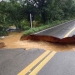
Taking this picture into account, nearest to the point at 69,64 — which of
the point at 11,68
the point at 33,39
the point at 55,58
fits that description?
the point at 55,58

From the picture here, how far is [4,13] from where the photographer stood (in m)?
18.8

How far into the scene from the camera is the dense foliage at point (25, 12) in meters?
18.4

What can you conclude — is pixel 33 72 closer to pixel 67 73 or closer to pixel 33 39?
pixel 67 73

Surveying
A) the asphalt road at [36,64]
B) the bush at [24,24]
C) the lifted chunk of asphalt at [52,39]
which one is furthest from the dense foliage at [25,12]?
the asphalt road at [36,64]

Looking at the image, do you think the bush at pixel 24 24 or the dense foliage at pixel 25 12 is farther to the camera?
the bush at pixel 24 24

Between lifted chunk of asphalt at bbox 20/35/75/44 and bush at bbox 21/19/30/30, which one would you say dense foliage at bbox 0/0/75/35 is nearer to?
bush at bbox 21/19/30/30

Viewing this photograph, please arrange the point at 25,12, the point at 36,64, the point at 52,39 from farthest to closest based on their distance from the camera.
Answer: the point at 25,12 < the point at 52,39 < the point at 36,64

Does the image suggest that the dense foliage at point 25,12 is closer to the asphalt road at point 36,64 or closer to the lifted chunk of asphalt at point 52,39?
the lifted chunk of asphalt at point 52,39

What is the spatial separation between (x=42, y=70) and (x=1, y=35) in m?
10.3

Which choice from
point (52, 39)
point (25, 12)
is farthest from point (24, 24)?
point (52, 39)

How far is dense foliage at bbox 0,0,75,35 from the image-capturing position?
60.5 feet

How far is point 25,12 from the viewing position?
2158 centimetres

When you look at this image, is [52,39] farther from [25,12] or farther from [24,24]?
[25,12]

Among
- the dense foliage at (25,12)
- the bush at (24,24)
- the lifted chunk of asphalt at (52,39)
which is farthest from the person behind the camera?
the bush at (24,24)
